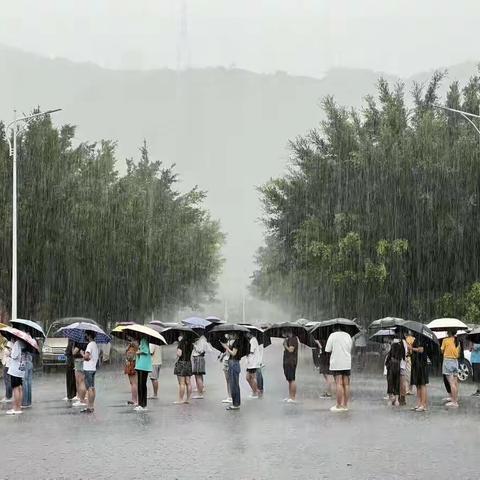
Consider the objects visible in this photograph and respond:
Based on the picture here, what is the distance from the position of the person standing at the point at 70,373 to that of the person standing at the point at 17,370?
67.2 inches

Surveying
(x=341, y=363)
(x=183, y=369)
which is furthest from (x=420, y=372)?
(x=183, y=369)

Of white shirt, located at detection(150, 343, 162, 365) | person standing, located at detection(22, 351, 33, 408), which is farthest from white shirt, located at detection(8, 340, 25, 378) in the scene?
white shirt, located at detection(150, 343, 162, 365)

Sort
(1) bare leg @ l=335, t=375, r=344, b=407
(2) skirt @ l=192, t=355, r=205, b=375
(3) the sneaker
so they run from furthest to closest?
(2) skirt @ l=192, t=355, r=205, b=375, (1) bare leg @ l=335, t=375, r=344, b=407, (3) the sneaker

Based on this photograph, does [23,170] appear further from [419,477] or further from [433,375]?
[419,477]

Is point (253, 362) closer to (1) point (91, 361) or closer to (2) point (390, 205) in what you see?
(1) point (91, 361)

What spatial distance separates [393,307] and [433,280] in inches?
117

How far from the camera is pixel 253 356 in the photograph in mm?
18938

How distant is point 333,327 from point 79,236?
1999 centimetres

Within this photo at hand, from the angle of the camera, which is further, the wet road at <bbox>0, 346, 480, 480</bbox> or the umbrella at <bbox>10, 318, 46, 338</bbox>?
the umbrella at <bbox>10, 318, 46, 338</bbox>

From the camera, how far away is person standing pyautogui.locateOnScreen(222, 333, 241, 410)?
1678 centimetres

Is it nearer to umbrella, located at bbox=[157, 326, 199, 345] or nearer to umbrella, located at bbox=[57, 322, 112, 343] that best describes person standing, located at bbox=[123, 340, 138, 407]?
umbrella, located at bbox=[57, 322, 112, 343]

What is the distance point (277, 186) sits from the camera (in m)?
37.8

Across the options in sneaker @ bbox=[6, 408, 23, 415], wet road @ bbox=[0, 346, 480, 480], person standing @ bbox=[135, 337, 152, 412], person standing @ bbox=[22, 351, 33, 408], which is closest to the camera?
wet road @ bbox=[0, 346, 480, 480]

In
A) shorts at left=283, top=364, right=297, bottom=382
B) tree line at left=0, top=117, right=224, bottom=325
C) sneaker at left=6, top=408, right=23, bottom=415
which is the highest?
tree line at left=0, top=117, right=224, bottom=325
